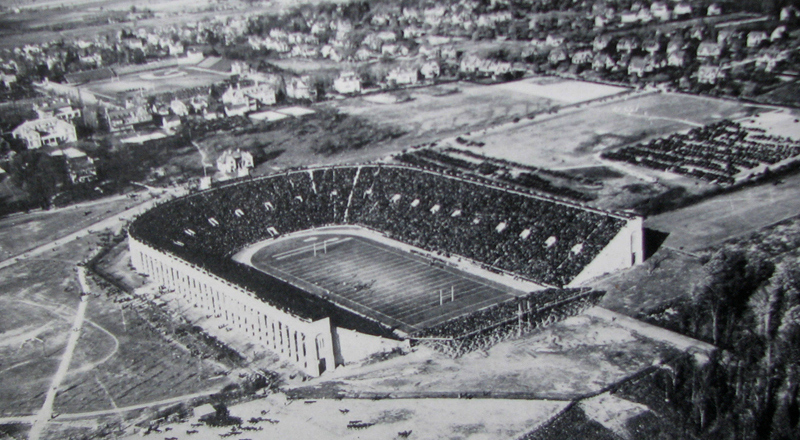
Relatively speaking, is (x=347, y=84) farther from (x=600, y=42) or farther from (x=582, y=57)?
(x=600, y=42)

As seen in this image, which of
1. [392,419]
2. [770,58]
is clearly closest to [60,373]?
[392,419]

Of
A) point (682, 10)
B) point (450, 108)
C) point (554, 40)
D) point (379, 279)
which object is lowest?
point (379, 279)

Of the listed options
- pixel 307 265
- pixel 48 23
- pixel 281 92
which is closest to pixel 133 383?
pixel 307 265

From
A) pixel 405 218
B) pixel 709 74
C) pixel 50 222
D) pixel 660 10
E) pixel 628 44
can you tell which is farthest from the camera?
pixel 660 10

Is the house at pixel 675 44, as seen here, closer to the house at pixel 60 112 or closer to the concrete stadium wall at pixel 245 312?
the house at pixel 60 112

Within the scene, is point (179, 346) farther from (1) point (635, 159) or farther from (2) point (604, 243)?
(1) point (635, 159)

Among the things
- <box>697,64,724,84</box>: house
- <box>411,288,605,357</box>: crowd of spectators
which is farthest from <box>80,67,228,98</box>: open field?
<box>411,288,605,357</box>: crowd of spectators

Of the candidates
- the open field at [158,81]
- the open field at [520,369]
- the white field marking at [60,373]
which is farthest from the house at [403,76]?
the open field at [520,369]
